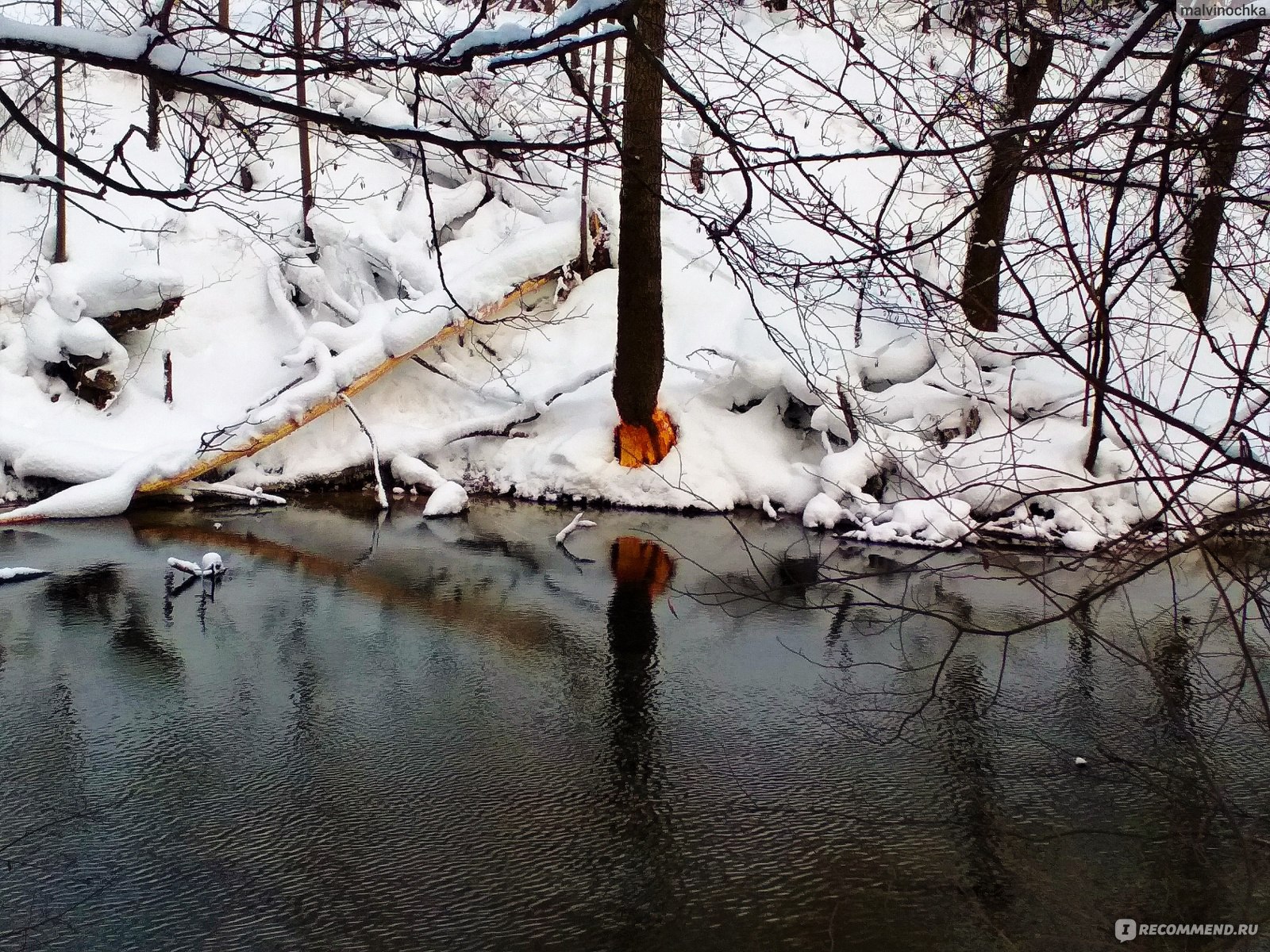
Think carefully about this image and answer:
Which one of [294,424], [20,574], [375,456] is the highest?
[294,424]

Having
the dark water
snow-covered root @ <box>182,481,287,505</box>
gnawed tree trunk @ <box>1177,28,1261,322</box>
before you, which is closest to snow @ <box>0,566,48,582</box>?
the dark water

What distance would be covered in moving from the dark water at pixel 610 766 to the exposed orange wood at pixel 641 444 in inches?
114

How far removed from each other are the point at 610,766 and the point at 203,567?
420 centimetres

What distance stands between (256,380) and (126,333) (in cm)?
168

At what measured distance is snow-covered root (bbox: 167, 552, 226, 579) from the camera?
25.7 feet

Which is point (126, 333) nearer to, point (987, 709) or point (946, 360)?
point (946, 360)

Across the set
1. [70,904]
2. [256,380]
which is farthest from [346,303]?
[70,904]

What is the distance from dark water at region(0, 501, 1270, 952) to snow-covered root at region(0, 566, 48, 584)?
0.18m

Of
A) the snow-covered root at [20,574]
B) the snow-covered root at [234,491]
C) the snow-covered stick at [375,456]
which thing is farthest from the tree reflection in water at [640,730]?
the snow-covered root at [20,574]

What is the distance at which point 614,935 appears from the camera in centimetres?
377

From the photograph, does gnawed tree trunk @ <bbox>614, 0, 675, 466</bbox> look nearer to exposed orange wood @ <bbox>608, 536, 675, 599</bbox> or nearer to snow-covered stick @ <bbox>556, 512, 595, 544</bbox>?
snow-covered stick @ <bbox>556, 512, 595, 544</bbox>

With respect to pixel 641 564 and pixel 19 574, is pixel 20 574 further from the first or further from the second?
pixel 641 564

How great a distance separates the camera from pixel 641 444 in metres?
10.8

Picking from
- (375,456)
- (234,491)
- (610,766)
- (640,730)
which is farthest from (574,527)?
(610,766)
